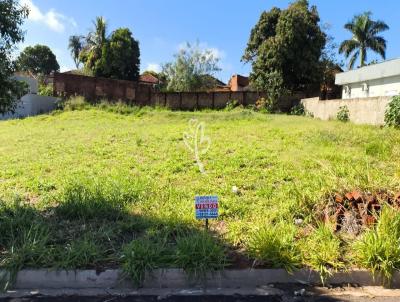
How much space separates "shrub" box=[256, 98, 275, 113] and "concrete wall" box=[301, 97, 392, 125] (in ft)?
13.8

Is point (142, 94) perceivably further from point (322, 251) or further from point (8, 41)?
point (322, 251)

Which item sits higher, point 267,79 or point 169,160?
point 267,79

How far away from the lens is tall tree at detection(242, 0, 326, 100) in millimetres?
25219

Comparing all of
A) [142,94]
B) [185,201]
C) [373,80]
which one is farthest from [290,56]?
[185,201]

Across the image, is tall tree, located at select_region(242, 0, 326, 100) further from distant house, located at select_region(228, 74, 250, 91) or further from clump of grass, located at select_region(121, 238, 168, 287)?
clump of grass, located at select_region(121, 238, 168, 287)

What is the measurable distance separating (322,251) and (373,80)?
17.7m

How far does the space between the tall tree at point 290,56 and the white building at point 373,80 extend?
88.1 inches

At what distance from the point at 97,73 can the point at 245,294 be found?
36.2 metres

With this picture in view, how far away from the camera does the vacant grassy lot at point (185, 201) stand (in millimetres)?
4254

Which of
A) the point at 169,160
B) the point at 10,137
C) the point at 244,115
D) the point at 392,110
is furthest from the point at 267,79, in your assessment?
the point at 169,160

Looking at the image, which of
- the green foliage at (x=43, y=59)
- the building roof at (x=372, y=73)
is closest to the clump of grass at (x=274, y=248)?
the building roof at (x=372, y=73)

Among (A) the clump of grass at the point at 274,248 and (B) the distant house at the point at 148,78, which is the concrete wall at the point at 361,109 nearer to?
(A) the clump of grass at the point at 274,248

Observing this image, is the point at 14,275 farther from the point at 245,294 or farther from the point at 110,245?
the point at 245,294

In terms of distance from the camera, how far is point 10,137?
12977 mm
